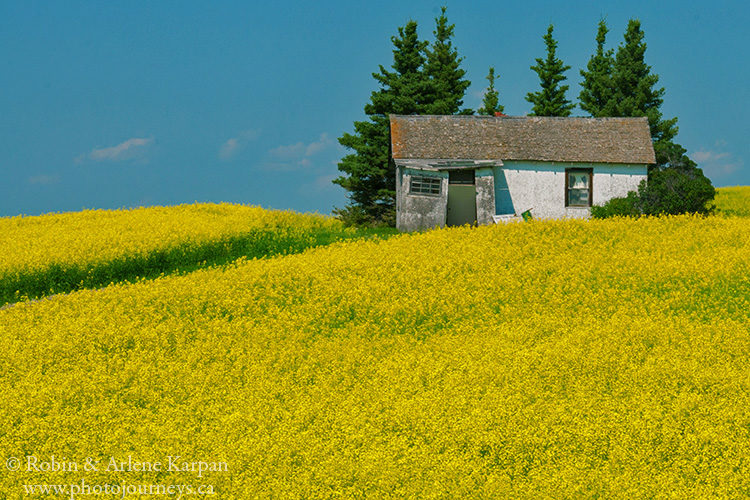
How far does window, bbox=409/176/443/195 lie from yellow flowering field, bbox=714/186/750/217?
16600mm

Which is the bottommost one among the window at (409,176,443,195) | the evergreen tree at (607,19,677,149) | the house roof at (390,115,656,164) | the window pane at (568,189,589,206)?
the window pane at (568,189,589,206)

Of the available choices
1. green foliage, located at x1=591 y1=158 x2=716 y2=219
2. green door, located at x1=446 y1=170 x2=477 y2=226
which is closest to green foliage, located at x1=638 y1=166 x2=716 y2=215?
green foliage, located at x1=591 y1=158 x2=716 y2=219

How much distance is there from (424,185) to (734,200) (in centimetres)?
2583

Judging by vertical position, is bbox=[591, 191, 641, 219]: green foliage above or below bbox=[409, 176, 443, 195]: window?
below

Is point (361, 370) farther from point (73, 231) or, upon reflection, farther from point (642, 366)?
point (73, 231)

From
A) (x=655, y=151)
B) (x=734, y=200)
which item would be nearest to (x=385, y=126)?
(x=655, y=151)

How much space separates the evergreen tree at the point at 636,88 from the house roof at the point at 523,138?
9752mm

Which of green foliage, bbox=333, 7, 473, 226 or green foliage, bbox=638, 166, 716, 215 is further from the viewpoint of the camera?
green foliage, bbox=333, 7, 473, 226

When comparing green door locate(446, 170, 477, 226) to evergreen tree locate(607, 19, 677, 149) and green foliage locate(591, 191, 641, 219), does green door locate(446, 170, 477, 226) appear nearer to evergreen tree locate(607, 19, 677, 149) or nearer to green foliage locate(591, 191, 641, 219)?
green foliage locate(591, 191, 641, 219)

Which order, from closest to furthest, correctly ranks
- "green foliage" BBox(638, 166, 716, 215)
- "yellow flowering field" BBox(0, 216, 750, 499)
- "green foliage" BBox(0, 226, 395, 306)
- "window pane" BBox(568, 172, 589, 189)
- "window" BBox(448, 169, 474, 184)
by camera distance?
"yellow flowering field" BBox(0, 216, 750, 499) → "green foliage" BBox(0, 226, 395, 306) → "green foliage" BBox(638, 166, 716, 215) → "window pane" BBox(568, 172, 589, 189) → "window" BBox(448, 169, 474, 184)

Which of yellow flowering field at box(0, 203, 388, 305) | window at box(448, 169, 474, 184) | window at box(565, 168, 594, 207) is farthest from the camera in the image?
window at box(448, 169, 474, 184)

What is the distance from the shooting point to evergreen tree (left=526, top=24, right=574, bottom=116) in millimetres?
45250

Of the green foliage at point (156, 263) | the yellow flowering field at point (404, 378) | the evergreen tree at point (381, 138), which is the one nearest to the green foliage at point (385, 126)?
the evergreen tree at point (381, 138)

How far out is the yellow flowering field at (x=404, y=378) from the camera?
7398 millimetres
